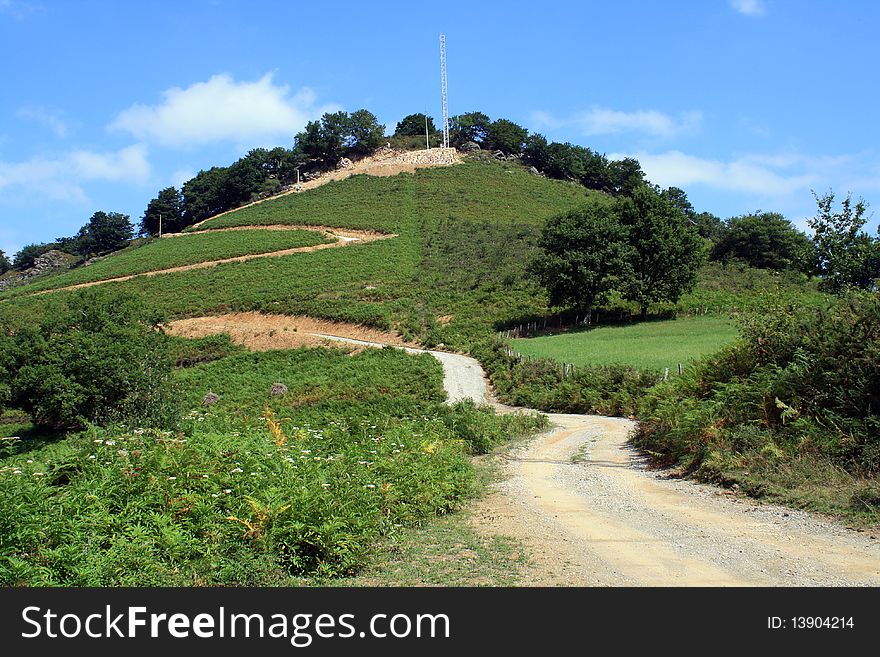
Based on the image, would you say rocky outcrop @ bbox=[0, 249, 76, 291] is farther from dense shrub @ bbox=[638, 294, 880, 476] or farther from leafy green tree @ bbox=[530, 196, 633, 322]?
dense shrub @ bbox=[638, 294, 880, 476]

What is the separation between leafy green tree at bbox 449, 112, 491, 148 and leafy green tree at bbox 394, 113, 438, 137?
18.6 feet

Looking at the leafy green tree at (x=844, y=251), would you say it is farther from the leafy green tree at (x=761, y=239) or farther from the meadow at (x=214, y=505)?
the leafy green tree at (x=761, y=239)

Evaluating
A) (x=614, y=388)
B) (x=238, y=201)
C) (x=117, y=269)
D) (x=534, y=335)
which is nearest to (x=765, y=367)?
(x=614, y=388)

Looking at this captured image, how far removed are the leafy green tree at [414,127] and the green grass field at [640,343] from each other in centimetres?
10200

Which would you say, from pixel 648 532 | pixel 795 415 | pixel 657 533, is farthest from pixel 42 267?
pixel 657 533

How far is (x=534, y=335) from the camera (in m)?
48.4

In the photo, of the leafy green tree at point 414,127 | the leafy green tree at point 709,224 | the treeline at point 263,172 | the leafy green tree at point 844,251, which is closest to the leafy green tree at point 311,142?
the treeline at point 263,172

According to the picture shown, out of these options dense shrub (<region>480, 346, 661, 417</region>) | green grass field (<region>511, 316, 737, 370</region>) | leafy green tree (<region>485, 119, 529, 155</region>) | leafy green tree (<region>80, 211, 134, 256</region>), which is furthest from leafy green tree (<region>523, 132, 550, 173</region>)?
dense shrub (<region>480, 346, 661, 417</region>)

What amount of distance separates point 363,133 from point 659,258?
86.5 meters

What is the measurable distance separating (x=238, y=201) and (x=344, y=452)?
116 m

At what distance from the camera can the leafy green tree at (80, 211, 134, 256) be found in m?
116
